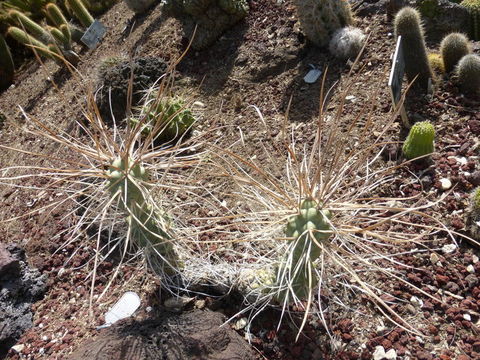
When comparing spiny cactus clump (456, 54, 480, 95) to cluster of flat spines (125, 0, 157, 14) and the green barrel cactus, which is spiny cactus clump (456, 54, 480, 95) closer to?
the green barrel cactus

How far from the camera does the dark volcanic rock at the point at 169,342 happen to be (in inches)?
59.7

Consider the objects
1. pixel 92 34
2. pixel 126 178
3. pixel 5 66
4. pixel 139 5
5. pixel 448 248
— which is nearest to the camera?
pixel 126 178

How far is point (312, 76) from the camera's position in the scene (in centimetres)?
303

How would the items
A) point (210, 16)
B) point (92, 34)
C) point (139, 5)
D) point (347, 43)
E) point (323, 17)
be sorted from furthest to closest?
point (139, 5), point (92, 34), point (210, 16), point (323, 17), point (347, 43)

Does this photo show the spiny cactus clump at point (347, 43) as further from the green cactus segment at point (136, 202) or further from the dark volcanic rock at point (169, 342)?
the dark volcanic rock at point (169, 342)

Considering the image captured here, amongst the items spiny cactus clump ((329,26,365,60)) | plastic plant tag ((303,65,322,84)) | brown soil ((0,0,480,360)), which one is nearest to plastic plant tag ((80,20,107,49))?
brown soil ((0,0,480,360))

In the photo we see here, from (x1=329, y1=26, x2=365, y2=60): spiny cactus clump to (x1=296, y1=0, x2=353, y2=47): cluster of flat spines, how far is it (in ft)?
0.32

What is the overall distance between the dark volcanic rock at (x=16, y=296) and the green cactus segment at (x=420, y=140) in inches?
81.5

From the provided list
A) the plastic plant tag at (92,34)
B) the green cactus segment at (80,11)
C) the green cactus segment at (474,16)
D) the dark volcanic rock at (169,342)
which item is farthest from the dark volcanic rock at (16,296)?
the green cactus segment at (80,11)

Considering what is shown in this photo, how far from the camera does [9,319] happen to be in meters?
2.17

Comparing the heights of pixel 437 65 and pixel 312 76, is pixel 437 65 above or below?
below

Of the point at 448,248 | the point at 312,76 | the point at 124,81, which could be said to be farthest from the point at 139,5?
the point at 448,248

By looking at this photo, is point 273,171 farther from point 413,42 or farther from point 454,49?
point 454,49

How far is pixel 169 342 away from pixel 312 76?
6.95 ft
